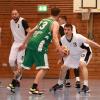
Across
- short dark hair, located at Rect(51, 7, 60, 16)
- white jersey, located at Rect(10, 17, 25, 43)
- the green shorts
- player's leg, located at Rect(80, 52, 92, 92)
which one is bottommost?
player's leg, located at Rect(80, 52, 92, 92)

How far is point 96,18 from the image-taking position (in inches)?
569

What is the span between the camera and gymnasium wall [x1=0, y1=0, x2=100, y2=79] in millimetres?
14500

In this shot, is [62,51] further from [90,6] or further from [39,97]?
[90,6]

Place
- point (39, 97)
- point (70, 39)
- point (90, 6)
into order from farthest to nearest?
1. point (90, 6)
2. point (70, 39)
3. point (39, 97)

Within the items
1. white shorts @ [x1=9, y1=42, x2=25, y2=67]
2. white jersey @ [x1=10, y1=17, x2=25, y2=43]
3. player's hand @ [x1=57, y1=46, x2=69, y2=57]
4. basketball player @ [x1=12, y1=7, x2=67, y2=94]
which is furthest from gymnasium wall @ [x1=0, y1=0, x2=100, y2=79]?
basketball player @ [x1=12, y1=7, x2=67, y2=94]

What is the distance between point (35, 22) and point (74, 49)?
485 cm

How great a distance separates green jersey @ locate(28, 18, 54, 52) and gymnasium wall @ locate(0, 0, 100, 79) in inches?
199

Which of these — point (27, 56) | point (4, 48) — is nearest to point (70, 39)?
point (27, 56)

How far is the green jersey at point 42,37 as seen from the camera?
9479 millimetres

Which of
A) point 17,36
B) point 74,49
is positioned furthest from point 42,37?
point 17,36

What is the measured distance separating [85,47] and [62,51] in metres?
1.23

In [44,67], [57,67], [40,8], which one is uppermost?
[40,8]

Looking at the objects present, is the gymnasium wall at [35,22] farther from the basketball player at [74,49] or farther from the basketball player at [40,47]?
the basketball player at [40,47]

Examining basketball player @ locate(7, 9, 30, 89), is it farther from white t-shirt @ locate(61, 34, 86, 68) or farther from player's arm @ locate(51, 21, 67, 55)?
player's arm @ locate(51, 21, 67, 55)
